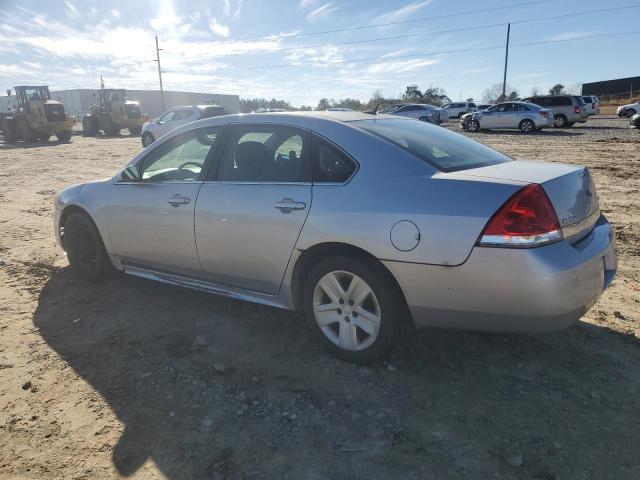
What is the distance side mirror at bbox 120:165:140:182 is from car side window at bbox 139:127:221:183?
5 centimetres

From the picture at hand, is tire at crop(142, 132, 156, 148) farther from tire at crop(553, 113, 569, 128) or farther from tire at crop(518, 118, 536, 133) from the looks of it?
tire at crop(553, 113, 569, 128)

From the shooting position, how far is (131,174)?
4.32 m

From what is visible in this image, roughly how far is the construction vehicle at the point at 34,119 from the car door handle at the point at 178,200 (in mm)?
27494

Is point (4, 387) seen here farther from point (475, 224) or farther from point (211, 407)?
point (475, 224)

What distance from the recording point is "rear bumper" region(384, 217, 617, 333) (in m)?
2.55

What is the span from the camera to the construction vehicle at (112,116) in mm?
31219

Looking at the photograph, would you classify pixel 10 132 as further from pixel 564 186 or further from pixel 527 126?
pixel 564 186

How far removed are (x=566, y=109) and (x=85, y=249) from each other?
26451mm

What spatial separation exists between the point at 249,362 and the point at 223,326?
2.04ft

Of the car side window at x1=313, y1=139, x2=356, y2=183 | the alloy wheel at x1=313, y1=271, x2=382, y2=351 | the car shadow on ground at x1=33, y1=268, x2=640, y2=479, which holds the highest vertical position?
the car side window at x1=313, y1=139, x2=356, y2=183

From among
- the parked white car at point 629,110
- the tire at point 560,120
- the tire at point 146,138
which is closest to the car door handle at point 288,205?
the tire at point 146,138

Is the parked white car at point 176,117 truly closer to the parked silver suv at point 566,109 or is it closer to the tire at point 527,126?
the tire at point 527,126

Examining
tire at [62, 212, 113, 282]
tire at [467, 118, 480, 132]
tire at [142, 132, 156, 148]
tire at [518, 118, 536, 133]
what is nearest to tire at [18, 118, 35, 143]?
tire at [142, 132, 156, 148]

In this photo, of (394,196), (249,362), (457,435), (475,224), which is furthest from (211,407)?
(475,224)
